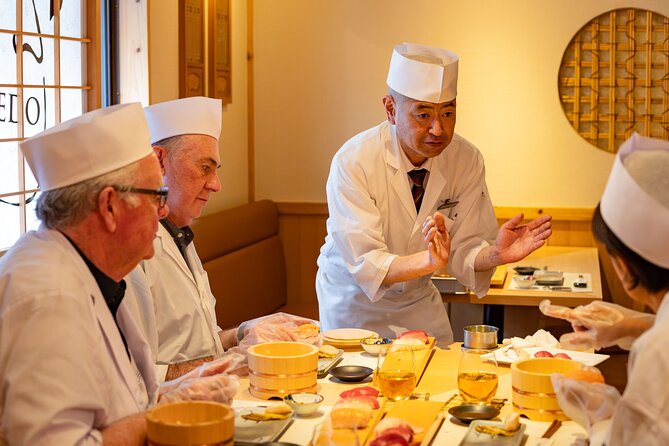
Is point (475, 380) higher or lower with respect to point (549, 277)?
higher

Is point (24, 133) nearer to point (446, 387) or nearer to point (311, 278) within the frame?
point (446, 387)

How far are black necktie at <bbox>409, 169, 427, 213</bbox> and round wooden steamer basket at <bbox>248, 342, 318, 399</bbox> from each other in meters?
1.33

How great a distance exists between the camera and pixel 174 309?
2441 mm

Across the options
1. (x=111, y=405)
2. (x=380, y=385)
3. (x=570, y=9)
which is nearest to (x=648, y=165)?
(x=380, y=385)

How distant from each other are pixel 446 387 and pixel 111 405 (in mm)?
853

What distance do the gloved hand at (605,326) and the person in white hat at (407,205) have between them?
1.18 meters

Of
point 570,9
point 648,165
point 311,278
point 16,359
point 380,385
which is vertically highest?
point 570,9

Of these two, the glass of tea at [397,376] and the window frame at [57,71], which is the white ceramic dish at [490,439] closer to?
Answer: the glass of tea at [397,376]

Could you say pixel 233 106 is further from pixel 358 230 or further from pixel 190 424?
pixel 190 424

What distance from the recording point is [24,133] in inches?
129

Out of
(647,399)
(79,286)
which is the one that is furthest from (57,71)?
(647,399)

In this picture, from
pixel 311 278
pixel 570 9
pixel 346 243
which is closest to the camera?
pixel 346 243

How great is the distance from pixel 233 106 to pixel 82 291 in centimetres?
365

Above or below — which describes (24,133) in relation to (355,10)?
below
